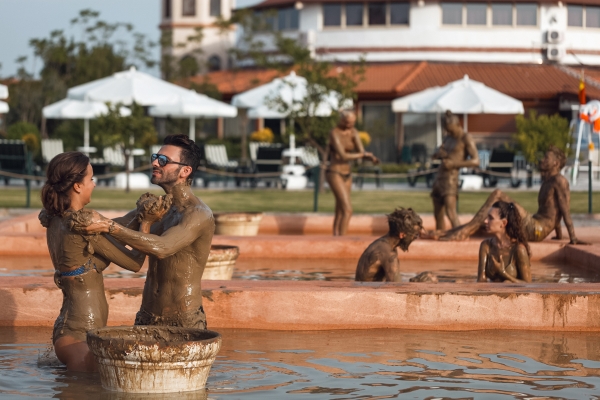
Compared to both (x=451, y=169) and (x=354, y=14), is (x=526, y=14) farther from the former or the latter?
(x=451, y=169)

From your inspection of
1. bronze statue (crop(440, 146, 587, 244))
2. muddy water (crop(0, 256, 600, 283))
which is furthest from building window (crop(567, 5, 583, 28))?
muddy water (crop(0, 256, 600, 283))

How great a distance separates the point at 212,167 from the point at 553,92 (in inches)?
625

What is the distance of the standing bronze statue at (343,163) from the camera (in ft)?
44.1

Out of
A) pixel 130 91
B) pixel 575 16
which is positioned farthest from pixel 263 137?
pixel 575 16

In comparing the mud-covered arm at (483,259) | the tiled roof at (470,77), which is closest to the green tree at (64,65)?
the tiled roof at (470,77)

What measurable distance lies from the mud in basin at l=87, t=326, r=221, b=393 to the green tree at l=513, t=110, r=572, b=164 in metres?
20.3

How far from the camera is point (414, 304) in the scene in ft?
25.1

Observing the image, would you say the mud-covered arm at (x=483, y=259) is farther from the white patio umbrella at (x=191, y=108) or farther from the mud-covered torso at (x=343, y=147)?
the white patio umbrella at (x=191, y=108)

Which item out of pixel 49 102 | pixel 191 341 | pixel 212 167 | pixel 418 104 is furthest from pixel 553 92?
pixel 191 341

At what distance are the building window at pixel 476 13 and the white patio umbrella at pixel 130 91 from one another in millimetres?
18832

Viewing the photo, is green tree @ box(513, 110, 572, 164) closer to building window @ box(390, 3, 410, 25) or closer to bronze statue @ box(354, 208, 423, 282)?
bronze statue @ box(354, 208, 423, 282)

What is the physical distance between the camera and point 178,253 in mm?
5652

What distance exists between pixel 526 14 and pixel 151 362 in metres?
41.4

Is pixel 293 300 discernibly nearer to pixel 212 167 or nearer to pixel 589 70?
pixel 212 167
